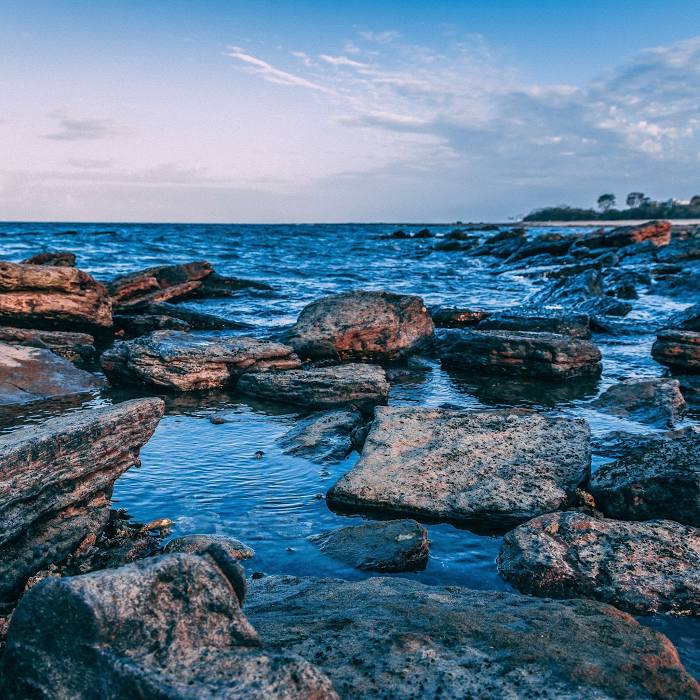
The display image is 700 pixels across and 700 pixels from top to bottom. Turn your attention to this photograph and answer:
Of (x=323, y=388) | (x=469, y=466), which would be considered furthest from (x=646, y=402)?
(x=323, y=388)

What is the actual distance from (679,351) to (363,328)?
5164 mm

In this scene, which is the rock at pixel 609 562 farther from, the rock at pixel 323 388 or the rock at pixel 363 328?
the rock at pixel 363 328

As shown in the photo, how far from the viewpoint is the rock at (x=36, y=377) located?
26.3 ft

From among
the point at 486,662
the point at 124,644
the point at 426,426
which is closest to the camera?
the point at 124,644

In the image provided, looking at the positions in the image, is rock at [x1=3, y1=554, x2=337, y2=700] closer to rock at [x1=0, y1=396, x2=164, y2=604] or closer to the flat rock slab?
rock at [x1=0, y1=396, x2=164, y2=604]

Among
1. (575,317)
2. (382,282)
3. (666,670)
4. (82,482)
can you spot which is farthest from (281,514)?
(382,282)

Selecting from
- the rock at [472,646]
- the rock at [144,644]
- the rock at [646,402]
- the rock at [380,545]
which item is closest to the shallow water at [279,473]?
the rock at [380,545]

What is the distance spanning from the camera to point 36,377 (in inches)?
333

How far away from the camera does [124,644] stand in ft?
6.97

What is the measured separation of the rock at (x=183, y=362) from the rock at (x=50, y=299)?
3.57 meters

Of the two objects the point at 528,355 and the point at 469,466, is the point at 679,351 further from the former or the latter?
the point at 469,466

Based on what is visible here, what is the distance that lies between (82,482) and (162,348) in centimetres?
476

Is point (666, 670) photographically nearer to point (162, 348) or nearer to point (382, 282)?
point (162, 348)

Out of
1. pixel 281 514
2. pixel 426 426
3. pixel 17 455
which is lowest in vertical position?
pixel 281 514
